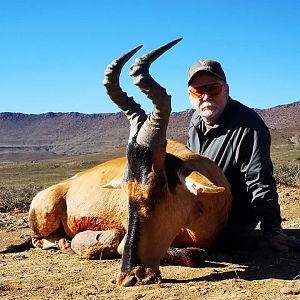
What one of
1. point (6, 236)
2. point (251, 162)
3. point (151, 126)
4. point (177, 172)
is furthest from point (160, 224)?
point (6, 236)

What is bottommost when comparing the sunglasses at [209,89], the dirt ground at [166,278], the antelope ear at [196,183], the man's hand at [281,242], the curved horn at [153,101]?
the dirt ground at [166,278]

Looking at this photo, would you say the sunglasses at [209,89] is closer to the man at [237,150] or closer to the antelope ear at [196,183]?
the man at [237,150]

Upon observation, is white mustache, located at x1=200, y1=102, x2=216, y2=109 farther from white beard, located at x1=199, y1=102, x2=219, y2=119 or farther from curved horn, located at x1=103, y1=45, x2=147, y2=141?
curved horn, located at x1=103, y1=45, x2=147, y2=141

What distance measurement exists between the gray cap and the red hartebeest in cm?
99

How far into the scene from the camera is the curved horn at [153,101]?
574 centimetres

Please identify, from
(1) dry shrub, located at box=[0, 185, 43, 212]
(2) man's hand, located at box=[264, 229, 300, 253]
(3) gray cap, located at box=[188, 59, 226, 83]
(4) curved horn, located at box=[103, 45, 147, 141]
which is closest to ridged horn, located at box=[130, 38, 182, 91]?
(4) curved horn, located at box=[103, 45, 147, 141]

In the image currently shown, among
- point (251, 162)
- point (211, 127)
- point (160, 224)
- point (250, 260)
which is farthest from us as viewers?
point (211, 127)

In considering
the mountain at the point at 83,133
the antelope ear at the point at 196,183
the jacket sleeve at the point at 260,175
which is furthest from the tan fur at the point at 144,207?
the mountain at the point at 83,133

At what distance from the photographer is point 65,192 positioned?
27.6 ft

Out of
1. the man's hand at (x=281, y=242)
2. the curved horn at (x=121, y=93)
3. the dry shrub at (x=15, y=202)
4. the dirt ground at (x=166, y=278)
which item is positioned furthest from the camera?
the dry shrub at (x=15, y=202)

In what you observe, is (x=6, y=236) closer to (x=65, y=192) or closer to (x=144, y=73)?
(x=65, y=192)

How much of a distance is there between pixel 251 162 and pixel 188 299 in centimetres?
284

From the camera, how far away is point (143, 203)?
5.62m

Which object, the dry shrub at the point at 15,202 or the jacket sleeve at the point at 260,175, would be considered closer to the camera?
the jacket sleeve at the point at 260,175
